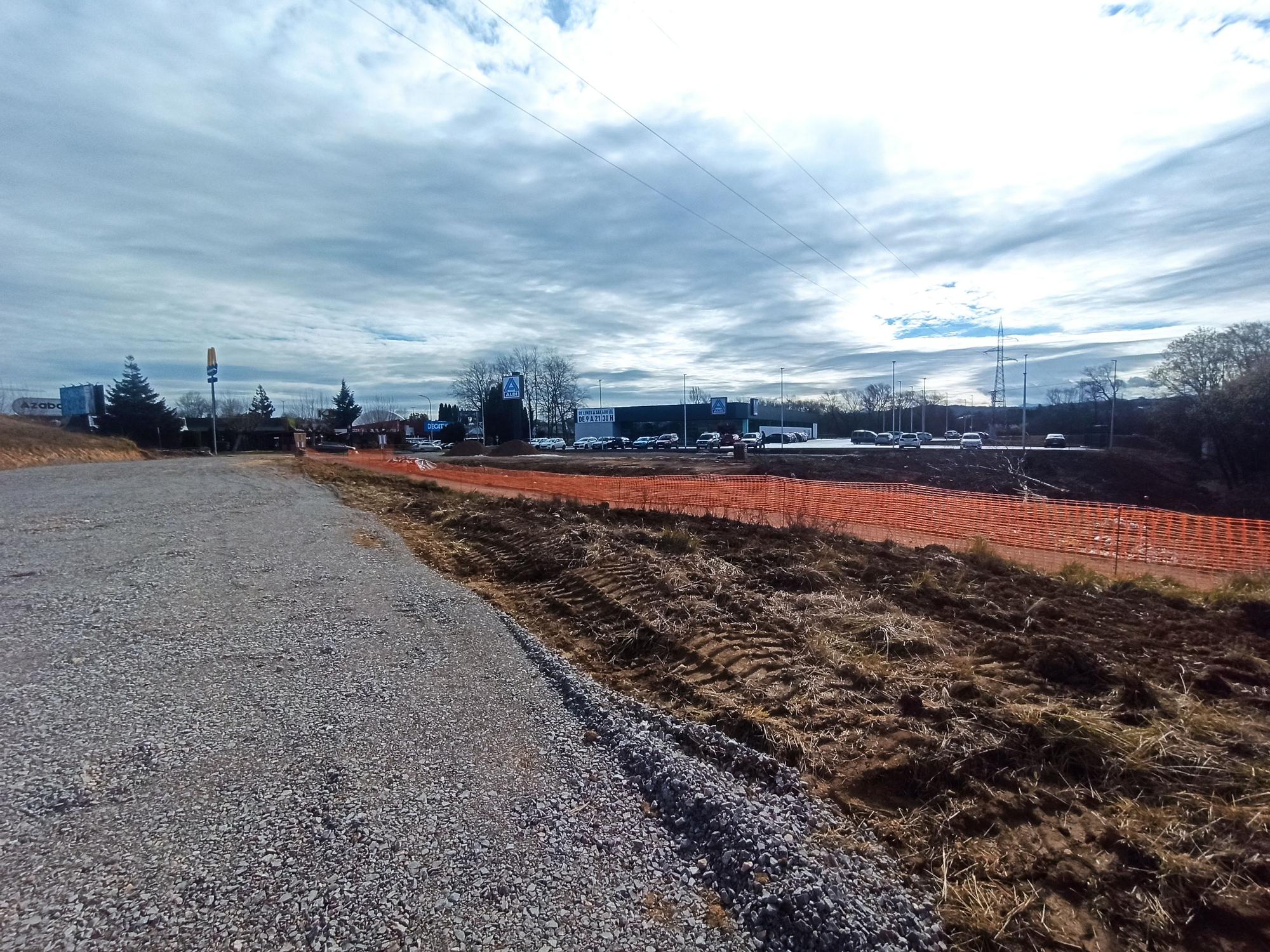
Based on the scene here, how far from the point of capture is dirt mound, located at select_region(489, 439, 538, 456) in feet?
238

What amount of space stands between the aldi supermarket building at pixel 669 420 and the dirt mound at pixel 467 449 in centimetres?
2724

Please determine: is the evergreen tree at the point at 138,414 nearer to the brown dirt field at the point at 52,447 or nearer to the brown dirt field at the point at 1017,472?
the brown dirt field at the point at 52,447

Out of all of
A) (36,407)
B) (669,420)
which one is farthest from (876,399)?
(36,407)

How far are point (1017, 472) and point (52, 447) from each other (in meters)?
69.5

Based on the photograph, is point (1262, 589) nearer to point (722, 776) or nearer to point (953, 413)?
point (722, 776)

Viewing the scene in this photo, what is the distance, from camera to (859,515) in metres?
17.9

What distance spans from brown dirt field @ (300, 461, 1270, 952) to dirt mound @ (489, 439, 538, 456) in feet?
208

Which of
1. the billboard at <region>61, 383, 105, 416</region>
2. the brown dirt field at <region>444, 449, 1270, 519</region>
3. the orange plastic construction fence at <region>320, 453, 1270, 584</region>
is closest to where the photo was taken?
the orange plastic construction fence at <region>320, 453, 1270, 584</region>

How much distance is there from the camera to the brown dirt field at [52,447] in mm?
51000

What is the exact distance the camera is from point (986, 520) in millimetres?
17000

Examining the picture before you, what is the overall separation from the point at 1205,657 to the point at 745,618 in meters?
3.76

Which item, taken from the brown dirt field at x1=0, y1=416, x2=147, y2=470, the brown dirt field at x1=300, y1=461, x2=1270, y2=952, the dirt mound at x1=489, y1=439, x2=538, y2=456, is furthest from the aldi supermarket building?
the brown dirt field at x1=300, y1=461, x2=1270, y2=952

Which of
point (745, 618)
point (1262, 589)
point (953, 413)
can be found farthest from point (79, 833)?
point (953, 413)

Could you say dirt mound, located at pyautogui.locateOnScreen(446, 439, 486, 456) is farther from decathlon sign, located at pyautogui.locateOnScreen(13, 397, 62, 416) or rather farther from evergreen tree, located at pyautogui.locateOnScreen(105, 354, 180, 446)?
decathlon sign, located at pyautogui.locateOnScreen(13, 397, 62, 416)
